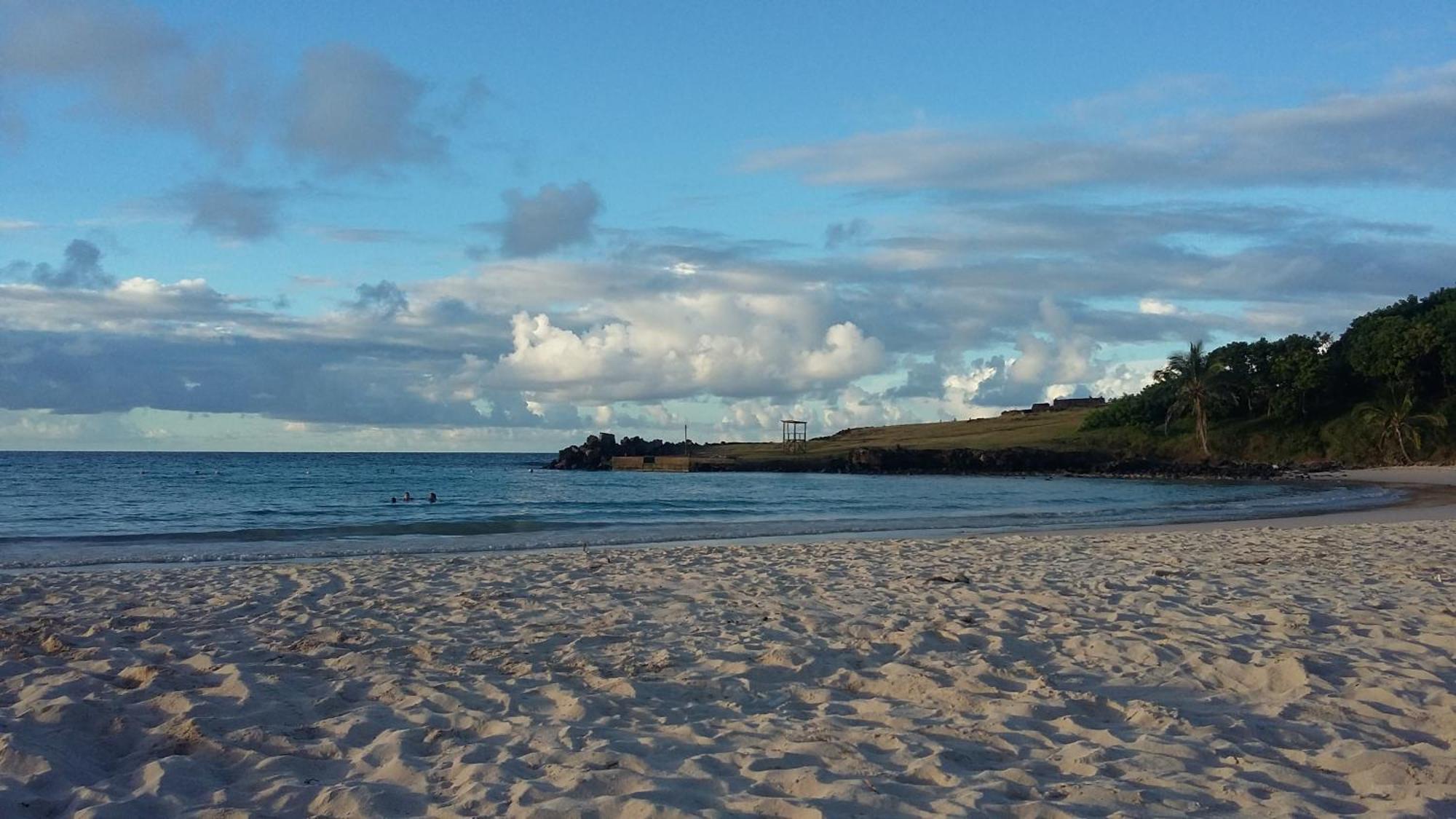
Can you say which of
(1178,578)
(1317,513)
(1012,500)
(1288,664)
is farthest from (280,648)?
(1012,500)

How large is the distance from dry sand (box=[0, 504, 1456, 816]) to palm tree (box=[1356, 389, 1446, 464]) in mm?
57462

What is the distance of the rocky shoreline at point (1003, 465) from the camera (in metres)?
61.6

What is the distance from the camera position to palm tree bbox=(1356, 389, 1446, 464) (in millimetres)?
60469

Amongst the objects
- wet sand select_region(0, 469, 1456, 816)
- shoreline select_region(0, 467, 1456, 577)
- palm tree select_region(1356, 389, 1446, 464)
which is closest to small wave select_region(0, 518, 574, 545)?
shoreline select_region(0, 467, 1456, 577)

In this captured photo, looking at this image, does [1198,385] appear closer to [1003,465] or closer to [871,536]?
[1003,465]

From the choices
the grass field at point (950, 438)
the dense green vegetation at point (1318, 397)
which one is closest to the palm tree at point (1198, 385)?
the dense green vegetation at point (1318, 397)

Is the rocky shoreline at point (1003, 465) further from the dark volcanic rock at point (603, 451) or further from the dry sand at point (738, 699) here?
the dry sand at point (738, 699)

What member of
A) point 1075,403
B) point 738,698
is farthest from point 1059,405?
point 738,698

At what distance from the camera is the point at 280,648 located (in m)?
8.50

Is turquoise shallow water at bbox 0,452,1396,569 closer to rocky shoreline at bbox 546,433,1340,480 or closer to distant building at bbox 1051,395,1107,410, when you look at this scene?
rocky shoreline at bbox 546,433,1340,480

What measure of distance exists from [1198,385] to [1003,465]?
1392 centimetres

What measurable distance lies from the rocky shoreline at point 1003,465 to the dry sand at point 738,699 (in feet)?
175

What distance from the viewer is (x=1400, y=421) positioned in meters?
61.0

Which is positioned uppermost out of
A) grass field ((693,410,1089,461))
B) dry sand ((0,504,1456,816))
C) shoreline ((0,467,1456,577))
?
grass field ((693,410,1089,461))
